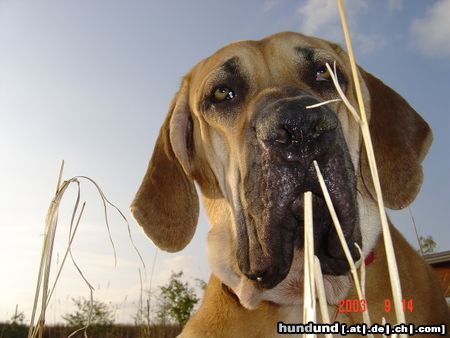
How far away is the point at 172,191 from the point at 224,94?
866mm

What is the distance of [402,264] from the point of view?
2879mm

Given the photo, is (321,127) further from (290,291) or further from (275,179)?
(290,291)

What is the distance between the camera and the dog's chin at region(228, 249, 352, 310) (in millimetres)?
2848

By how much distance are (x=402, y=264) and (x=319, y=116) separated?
1175mm

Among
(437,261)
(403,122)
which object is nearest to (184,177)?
(403,122)

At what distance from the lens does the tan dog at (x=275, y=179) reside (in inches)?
90.6

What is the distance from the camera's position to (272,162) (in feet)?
7.57

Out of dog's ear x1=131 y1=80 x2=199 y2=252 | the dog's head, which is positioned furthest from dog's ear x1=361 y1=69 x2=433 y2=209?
dog's ear x1=131 y1=80 x2=199 y2=252

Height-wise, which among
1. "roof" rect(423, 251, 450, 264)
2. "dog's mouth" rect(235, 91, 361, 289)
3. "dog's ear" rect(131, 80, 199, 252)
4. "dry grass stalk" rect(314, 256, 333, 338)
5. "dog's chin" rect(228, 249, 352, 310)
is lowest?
"dry grass stalk" rect(314, 256, 333, 338)

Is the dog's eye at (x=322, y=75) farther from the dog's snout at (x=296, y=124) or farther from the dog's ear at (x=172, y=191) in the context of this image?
the dog's ear at (x=172, y=191)

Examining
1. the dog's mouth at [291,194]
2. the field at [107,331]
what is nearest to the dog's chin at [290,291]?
the dog's mouth at [291,194]

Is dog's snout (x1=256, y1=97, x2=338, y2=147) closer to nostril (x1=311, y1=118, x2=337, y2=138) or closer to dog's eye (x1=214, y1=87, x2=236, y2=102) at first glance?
nostril (x1=311, y1=118, x2=337, y2=138)

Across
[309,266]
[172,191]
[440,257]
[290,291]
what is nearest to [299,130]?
[309,266]

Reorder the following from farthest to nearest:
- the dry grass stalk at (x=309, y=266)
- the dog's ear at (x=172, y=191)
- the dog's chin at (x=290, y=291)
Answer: the dog's ear at (x=172, y=191) → the dog's chin at (x=290, y=291) → the dry grass stalk at (x=309, y=266)
